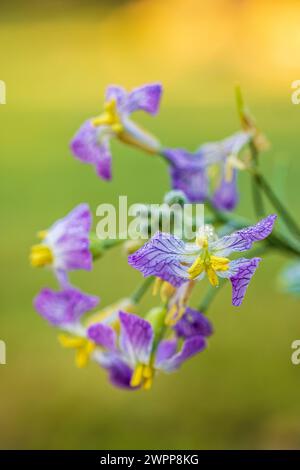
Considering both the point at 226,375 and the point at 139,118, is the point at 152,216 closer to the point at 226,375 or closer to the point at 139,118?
the point at 226,375

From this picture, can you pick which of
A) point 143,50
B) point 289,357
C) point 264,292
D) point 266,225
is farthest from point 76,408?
point 143,50

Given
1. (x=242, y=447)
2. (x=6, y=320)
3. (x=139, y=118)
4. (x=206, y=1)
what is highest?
(x=206, y=1)

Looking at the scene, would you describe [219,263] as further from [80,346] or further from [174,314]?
[80,346]

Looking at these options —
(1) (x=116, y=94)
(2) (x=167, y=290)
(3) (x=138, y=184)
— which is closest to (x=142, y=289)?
(2) (x=167, y=290)

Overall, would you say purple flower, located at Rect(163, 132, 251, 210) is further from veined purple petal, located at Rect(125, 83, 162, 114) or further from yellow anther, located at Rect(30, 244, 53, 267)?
yellow anther, located at Rect(30, 244, 53, 267)

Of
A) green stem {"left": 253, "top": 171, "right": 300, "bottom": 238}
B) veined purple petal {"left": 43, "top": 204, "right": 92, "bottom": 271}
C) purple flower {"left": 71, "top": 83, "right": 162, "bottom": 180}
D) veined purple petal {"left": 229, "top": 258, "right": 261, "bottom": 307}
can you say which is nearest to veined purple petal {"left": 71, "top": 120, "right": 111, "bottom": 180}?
purple flower {"left": 71, "top": 83, "right": 162, "bottom": 180}

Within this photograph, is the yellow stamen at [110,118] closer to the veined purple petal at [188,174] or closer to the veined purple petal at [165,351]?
the veined purple petal at [188,174]
